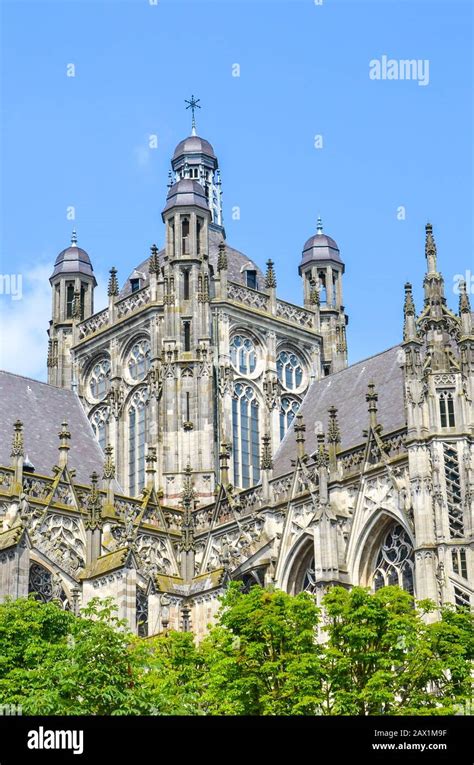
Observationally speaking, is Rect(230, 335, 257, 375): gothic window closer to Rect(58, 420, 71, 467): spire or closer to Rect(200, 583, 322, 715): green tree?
Rect(58, 420, 71, 467): spire

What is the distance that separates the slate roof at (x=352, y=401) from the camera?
4912cm

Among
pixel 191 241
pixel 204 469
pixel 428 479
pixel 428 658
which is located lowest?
pixel 428 658

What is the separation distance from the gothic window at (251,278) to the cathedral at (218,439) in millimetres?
94

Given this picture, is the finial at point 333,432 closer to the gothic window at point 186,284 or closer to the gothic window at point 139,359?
the gothic window at point 186,284

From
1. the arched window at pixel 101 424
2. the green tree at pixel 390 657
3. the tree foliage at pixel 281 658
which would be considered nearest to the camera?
the tree foliage at pixel 281 658

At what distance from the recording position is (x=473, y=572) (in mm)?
39250

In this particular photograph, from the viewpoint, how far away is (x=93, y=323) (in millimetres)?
61219

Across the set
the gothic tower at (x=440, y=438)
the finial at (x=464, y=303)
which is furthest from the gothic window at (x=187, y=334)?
the finial at (x=464, y=303)

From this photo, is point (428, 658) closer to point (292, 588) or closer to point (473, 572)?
point (473, 572)

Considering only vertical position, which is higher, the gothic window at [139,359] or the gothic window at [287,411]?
the gothic window at [139,359]

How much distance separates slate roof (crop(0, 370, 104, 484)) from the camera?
52875 millimetres

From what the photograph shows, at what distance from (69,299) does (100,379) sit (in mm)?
5763
